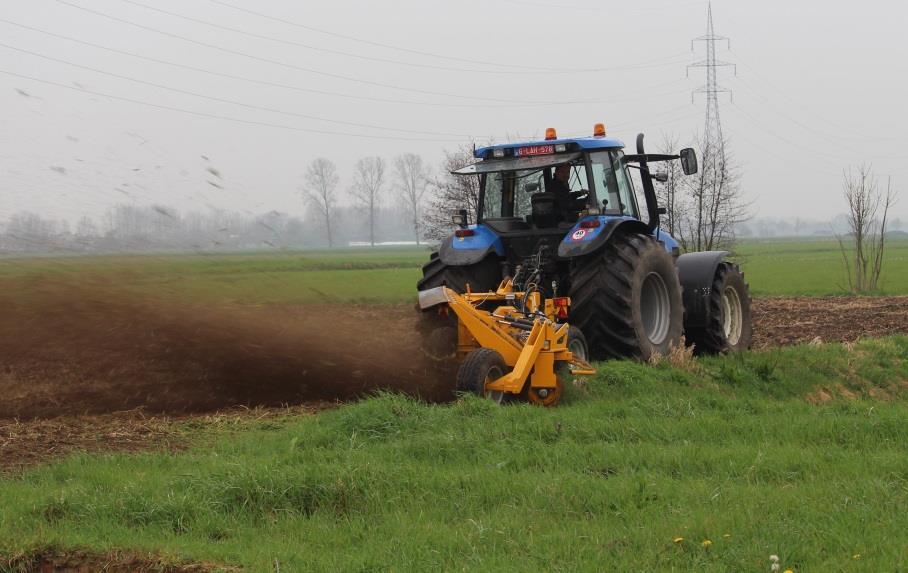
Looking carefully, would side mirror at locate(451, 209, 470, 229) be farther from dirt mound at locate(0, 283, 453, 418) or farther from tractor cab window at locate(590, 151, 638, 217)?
dirt mound at locate(0, 283, 453, 418)

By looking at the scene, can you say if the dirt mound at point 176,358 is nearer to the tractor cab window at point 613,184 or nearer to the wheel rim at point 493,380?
the wheel rim at point 493,380

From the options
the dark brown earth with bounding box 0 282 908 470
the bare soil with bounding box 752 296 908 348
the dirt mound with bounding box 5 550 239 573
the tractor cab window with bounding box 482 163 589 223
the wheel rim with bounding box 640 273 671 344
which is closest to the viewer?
the dirt mound with bounding box 5 550 239 573

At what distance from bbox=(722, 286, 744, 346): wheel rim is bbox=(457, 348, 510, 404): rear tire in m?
4.87

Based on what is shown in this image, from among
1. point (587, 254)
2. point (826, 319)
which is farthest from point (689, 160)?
point (826, 319)

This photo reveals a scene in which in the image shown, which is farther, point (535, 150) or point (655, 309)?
point (655, 309)

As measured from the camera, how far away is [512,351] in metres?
8.37

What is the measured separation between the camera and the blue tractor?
30.8 feet

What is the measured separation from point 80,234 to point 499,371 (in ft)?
12.2

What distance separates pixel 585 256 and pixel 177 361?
415cm

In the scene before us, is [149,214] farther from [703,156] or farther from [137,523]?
[703,156]

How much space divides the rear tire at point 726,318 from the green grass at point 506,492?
3331mm

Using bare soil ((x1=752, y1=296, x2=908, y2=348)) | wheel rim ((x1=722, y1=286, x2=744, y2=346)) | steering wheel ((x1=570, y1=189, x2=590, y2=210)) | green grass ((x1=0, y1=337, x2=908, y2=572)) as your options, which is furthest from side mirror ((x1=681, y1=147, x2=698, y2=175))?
bare soil ((x1=752, y1=296, x2=908, y2=348))

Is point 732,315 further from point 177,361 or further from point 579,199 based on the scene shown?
point 177,361

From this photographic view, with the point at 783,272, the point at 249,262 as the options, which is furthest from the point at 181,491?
the point at 783,272
